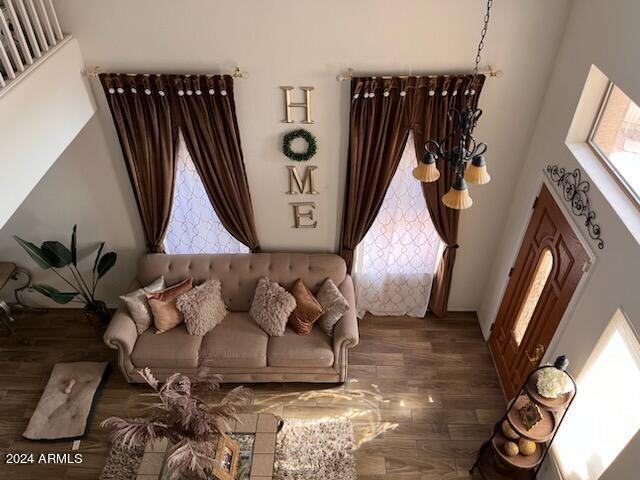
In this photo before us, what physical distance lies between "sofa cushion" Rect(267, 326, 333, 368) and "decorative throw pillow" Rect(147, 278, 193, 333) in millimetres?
919

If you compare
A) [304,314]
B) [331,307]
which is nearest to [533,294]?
[331,307]

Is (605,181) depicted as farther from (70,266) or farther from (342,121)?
(70,266)

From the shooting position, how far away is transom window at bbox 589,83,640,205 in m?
3.27

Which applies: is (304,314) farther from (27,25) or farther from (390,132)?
(27,25)

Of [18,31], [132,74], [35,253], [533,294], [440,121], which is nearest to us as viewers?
[18,31]

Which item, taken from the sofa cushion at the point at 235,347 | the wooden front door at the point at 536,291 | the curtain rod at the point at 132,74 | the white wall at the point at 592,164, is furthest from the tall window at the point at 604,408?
the curtain rod at the point at 132,74

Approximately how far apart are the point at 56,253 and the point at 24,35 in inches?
81.8

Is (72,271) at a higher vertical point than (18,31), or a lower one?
lower

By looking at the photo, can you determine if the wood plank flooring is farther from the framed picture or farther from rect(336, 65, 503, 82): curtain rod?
rect(336, 65, 503, 82): curtain rod

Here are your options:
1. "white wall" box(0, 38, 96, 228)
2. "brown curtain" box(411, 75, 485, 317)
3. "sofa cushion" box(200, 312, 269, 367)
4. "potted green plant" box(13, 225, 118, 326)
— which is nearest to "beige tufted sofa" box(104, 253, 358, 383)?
"sofa cushion" box(200, 312, 269, 367)

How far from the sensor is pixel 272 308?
4711 millimetres

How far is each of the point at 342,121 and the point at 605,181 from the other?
2.04 m

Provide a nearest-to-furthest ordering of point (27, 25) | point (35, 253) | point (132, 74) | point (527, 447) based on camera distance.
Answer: point (27, 25)
point (527, 447)
point (132, 74)
point (35, 253)

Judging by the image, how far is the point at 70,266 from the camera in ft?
17.7
